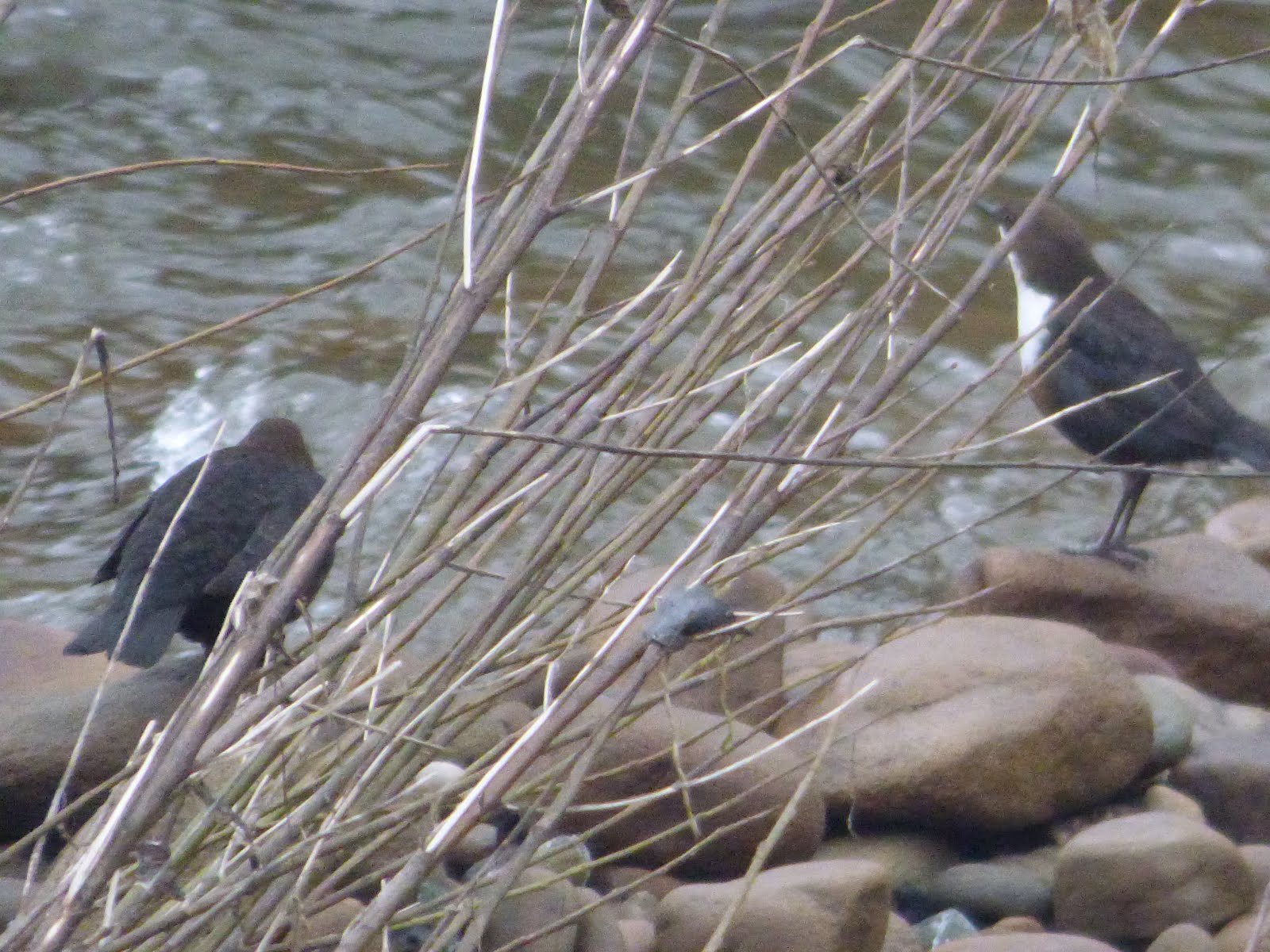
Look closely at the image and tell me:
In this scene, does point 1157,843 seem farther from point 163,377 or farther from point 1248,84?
point 1248,84

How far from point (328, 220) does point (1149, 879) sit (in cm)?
575

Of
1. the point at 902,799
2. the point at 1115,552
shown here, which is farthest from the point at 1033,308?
the point at 902,799

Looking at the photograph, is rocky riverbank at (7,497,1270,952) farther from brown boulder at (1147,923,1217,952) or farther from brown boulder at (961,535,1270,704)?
brown boulder at (961,535,1270,704)

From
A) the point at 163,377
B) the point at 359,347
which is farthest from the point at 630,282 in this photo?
the point at 163,377

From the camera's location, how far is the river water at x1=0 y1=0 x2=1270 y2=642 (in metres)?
6.29

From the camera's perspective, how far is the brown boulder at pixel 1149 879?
307 cm

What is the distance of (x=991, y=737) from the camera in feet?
11.5

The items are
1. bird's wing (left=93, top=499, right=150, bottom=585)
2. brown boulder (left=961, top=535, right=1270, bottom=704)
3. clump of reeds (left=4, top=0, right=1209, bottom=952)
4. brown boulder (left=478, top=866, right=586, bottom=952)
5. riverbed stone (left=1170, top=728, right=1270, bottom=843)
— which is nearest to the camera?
clump of reeds (left=4, top=0, right=1209, bottom=952)

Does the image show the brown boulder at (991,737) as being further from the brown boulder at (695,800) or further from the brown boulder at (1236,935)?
the brown boulder at (1236,935)

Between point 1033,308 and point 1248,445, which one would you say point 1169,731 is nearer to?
point 1248,445

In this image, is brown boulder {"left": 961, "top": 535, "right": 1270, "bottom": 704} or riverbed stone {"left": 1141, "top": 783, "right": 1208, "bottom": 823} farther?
brown boulder {"left": 961, "top": 535, "right": 1270, "bottom": 704}

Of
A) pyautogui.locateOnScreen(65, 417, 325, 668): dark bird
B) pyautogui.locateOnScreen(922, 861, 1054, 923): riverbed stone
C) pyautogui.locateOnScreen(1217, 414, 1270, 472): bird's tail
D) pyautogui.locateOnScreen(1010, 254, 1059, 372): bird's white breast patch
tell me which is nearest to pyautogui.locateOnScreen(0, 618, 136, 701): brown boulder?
pyautogui.locateOnScreen(65, 417, 325, 668): dark bird

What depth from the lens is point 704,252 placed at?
203cm

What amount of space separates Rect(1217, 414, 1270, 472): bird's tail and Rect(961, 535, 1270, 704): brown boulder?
448 mm
